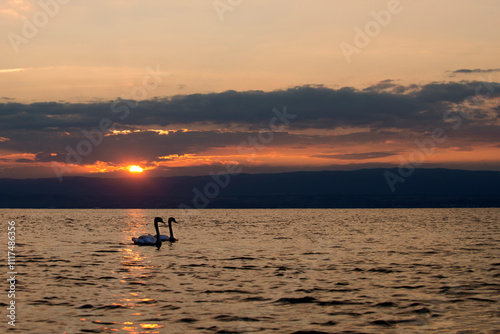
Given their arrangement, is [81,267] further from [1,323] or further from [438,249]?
[438,249]

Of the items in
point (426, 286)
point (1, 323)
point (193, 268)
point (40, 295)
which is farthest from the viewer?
point (193, 268)

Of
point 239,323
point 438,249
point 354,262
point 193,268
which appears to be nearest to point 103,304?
point 239,323

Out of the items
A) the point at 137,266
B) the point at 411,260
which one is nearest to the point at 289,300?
the point at 137,266

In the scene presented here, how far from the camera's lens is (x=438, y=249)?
163 ft

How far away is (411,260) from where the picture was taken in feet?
132

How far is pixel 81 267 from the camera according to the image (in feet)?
116

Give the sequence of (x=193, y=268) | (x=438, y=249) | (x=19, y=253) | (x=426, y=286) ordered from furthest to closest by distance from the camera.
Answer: (x=438, y=249), (x=19, y=253), (x=193, y=268), (x=426, y=286)

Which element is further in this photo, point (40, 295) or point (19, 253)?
point (19, 253)

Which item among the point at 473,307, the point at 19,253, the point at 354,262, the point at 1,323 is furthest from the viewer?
the point at 19,253

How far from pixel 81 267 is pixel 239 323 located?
59.0ft

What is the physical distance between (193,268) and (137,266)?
3.73 meters

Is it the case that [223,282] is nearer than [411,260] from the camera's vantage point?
Yes

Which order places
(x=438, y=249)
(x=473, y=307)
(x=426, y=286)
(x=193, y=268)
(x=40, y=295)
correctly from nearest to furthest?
1. (x=473, y=307)
2. (x=40, y=295)
3. (x=426, y=286)
4. (x=193, y=268)
5. (x=438, y=249)

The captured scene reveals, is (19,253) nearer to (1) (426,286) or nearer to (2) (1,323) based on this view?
(2) (1,323)
